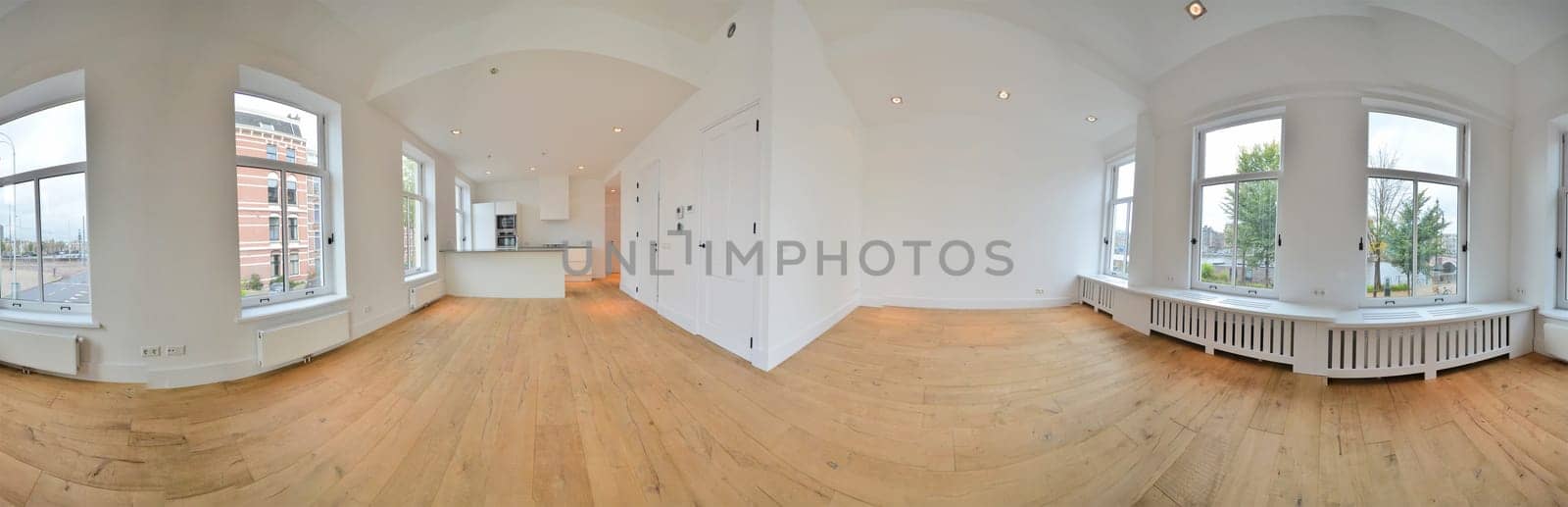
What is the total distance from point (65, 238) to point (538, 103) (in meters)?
2.87

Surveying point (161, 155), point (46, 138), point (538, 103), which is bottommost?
point (161, 155)

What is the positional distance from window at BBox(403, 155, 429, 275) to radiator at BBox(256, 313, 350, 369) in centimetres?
266

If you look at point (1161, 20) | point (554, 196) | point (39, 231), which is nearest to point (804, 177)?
point (1161, 20)

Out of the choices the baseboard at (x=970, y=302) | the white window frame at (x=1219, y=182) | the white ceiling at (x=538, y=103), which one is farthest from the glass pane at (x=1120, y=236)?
the white ceiling at (x=538, y=103)

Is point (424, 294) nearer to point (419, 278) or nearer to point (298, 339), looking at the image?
point (419, 278)

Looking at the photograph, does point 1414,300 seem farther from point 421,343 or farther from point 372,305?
point 372,305

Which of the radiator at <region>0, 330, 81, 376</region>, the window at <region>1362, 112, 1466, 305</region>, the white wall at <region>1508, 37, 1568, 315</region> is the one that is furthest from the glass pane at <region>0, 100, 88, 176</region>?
the white wall at <region>1508, 37, 1568, 315</region>

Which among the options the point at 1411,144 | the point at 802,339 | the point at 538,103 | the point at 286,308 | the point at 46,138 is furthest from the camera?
the point at 538,103

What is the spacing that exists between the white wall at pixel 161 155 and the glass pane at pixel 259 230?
0.43m

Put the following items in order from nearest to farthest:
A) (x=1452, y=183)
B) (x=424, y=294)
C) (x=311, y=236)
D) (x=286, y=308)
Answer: (x=286, y=308) < (x=1452, y=183) < (x=311, y=236) < (x=424, y=294)

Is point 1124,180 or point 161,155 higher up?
point 1124,180

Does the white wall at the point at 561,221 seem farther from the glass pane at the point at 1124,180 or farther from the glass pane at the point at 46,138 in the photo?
the glass pane at the point at 1124,180

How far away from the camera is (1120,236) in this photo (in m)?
4.87

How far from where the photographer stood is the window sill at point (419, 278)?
457 centimetres
